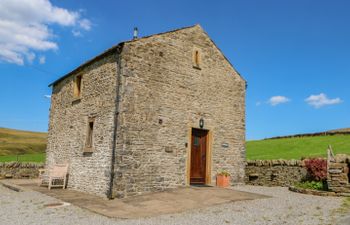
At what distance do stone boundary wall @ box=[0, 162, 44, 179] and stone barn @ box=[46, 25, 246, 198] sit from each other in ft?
17.3

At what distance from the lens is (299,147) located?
27594 mm

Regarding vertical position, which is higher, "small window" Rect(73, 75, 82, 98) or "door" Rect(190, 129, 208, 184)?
"small window" Rect(73, 75, 82, 98)

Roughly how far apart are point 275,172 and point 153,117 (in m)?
7.25

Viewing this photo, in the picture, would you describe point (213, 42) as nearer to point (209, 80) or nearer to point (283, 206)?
point (209, 80)

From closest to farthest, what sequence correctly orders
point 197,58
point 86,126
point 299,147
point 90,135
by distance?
1. point 90,135
2. point 86,126
3. point 197,58
4. point 299,147

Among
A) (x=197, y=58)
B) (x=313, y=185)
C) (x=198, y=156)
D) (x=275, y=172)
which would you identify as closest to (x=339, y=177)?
(x=313, y=185)

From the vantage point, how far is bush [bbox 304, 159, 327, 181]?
530 inches

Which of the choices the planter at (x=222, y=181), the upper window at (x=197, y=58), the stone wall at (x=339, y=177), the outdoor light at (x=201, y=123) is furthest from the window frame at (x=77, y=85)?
the stone wall at (x=339, y=177)

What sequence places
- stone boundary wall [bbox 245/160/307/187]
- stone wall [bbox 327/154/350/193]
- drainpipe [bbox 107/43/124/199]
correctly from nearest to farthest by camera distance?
drainpipe [bbox 107/43/124/199] → stone wall [bbox 327/154/350/193] → stone boundary wall [bbox 245/160/307/187]

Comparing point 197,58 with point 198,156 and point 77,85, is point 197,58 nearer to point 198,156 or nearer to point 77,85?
point 198,156

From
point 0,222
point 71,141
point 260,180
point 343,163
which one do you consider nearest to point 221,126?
point 260,180

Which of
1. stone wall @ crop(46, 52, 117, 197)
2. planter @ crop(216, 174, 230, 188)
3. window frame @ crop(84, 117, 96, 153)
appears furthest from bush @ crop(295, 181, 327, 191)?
window frame @ crop(84, 117, 96, 153)

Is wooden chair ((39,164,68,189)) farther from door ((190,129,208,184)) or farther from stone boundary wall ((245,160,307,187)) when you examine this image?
stone boundary wall ((245,160,307,187))

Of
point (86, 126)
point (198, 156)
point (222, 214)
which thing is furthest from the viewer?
point (198, 156)
